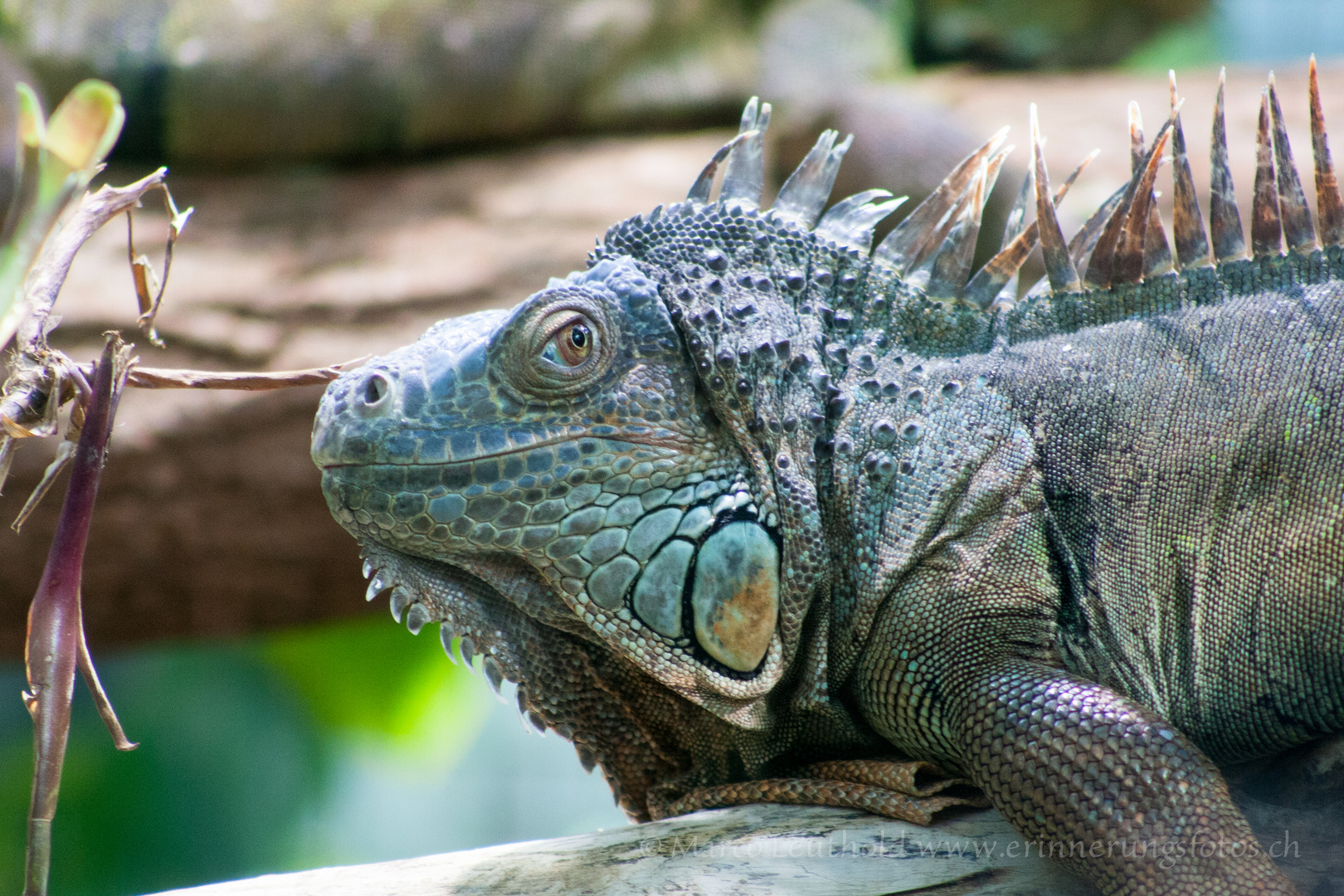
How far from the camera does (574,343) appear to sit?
2.32 meters

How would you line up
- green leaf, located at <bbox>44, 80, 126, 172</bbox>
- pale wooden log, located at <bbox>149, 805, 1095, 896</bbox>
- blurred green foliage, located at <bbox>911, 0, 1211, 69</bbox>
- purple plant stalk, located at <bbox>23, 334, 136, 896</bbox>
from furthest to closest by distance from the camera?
1. blurred green foliage, located at <bbox>911, 0, 1211, 69</bbox>
2. pale wooden log, located at <bbox>149, 805, 1095, 896</bbox>
3. purple plant stalk, located at <bbox>23, 334, 136, 896</bbox>
4. green leaf, located at <bbox>44, 80, 126, 172</bbox>

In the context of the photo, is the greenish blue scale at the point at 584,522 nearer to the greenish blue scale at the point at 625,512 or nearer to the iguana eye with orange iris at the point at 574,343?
the greenish blue scale at the point at 625,512

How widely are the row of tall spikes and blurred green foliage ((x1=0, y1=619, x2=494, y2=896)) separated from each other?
644 centimetres

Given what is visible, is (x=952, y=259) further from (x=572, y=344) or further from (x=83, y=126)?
(x=83, y=126)

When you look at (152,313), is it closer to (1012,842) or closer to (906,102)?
(1012,842)

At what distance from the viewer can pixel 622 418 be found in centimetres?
232

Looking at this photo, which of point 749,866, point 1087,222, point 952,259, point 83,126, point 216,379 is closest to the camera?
point 83,126

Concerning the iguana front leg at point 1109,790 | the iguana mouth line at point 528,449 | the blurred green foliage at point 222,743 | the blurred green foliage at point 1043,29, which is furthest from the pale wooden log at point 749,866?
the blurred green foliage at point 1043,29

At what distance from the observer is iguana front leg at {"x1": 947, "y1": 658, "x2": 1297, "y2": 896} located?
6.24 feet

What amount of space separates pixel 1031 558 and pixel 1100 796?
0.53 metres

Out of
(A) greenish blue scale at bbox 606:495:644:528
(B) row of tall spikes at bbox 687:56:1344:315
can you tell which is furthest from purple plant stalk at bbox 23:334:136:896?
(B) row of tall spikes at bbox 687:56:1344:315

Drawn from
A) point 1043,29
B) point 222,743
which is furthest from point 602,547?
point 1043,29

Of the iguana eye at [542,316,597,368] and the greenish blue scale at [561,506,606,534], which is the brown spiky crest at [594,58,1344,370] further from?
the greenish blue scale at [561,506,606,534]

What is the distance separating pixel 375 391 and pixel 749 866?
1.32 m
